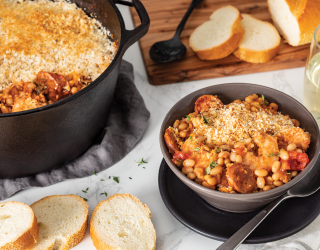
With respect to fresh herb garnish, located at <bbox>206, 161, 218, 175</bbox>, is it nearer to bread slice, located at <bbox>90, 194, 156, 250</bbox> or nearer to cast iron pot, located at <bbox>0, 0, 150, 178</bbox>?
bread slice, located at <bbox>90, 194, 156, 250</bbox>

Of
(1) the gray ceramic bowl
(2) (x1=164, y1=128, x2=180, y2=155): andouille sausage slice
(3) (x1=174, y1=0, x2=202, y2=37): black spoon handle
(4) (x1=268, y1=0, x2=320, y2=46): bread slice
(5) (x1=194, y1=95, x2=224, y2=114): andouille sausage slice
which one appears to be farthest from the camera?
(3) (x1=174, y1=0, x2=202, y2=37): black spoon handle

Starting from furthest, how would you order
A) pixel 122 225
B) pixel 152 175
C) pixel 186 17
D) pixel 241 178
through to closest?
pixel 186 17 < pixel 152 175 < pixel 122 225 < pixel 241 178

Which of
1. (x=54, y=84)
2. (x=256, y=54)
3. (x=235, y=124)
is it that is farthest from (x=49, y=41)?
(x=256, y=54)

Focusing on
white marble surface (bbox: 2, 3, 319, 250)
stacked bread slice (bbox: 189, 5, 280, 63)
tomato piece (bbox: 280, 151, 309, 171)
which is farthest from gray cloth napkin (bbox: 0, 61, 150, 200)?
tomato piece (bbox: 280, 151, 309, 171)

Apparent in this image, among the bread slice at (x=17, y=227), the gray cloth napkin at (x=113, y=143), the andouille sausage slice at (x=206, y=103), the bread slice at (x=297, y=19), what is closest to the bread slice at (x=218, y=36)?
the bread slice at (x=297, y=19)

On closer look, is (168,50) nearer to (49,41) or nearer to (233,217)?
(49,41)
